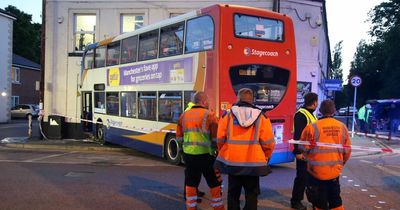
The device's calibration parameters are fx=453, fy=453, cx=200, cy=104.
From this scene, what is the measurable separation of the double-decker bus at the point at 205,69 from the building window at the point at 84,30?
19.2ft

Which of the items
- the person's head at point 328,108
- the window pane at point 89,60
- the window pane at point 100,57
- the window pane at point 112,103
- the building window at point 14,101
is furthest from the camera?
the building window at point 14,101

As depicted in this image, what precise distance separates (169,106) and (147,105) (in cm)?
135

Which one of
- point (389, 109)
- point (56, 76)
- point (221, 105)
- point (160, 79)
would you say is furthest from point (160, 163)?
point (389, 109)

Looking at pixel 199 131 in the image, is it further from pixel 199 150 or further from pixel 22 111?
pixel 22 111

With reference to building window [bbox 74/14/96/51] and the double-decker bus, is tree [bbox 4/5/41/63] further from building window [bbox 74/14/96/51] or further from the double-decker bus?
the double-decker bus

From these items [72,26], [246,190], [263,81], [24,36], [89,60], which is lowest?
[246,190]

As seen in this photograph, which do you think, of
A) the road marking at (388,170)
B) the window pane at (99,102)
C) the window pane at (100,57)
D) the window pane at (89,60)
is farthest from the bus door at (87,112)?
the road marking at (388,170)

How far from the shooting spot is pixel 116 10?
64.8ft

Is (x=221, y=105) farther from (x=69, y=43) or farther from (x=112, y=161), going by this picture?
(x=69, y=43)

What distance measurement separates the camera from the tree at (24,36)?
2576 inches

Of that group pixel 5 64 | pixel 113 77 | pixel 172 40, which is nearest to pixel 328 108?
pixel 172 40

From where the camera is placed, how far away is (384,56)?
53938mm

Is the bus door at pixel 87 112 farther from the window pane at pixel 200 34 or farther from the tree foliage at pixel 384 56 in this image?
the tree foliage at pixel 384 56

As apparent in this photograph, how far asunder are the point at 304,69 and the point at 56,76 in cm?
1095
